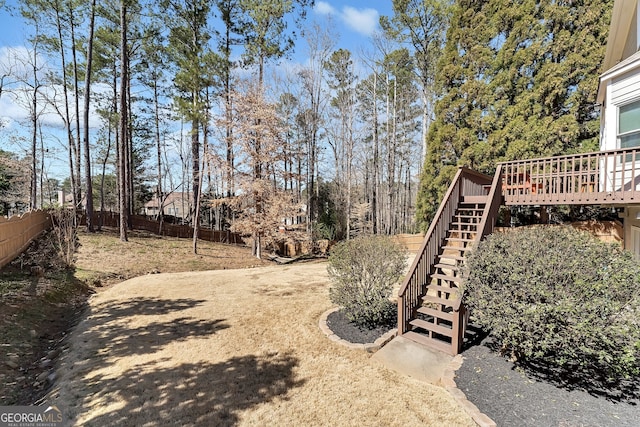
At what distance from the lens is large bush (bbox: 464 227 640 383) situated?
2.85 m

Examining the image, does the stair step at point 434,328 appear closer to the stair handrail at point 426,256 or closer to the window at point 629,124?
the stair handrail at point 426,256

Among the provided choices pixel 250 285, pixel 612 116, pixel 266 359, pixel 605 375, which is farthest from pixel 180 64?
pixel 605 375

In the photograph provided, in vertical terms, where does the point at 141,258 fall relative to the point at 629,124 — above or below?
below

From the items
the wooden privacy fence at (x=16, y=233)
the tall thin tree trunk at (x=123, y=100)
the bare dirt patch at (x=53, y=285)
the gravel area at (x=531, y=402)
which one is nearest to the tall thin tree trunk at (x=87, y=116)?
the bare dirt patch at (x=53, y=285)

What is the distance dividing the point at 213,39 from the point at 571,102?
15.6m

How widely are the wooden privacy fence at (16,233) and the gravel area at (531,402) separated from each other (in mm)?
10715

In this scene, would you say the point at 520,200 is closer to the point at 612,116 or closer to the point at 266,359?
the point at 612,116

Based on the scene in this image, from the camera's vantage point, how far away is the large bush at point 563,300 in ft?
9.36

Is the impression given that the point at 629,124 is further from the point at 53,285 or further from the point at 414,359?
the point at 53,285

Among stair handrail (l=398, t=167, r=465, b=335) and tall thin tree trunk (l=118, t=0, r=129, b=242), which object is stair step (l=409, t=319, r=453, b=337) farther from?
tall thin tree trunk (l=118, t=0, r=129, b=242)

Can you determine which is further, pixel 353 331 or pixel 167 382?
pixel 353 331

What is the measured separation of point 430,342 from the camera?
438 centimetres

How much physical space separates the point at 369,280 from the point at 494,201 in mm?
2812

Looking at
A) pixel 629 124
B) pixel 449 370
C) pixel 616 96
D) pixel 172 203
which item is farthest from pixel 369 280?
pixel 172 203
